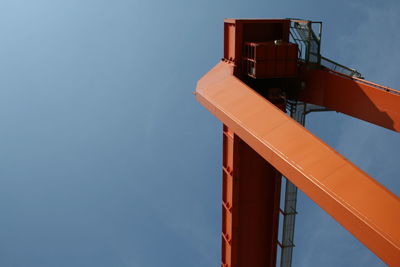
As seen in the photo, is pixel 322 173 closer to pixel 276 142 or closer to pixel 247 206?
pixel 276 142

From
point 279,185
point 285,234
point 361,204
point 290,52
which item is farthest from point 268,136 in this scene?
point 285,234

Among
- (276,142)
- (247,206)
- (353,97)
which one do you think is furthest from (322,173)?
(247,206)

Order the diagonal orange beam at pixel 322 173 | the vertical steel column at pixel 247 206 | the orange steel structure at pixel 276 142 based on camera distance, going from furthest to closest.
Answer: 1. the vertical steel column at pixel 247 206
2. the orange steel structure at pixel 276 142
3. the diagonal orange beam at pixel 322 173

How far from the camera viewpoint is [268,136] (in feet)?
23.8

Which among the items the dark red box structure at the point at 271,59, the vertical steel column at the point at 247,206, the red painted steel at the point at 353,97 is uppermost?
the dark red box structure at the point at 271,59

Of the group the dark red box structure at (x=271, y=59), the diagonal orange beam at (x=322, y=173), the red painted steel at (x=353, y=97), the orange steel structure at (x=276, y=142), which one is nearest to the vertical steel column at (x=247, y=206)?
the orange steel structure at (x=276, y=142)

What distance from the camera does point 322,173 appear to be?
6.21m

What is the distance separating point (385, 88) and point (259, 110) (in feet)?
10.9

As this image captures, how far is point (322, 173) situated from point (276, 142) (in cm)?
105

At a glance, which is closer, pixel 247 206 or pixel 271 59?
pixel 271 59

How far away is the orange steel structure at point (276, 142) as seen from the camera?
565 cm

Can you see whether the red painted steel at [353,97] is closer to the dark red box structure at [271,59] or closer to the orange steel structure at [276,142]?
the orange steel structure at [276,142]

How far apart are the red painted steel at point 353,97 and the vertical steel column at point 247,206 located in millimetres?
2034

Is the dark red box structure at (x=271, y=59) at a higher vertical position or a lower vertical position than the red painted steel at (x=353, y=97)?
higher
